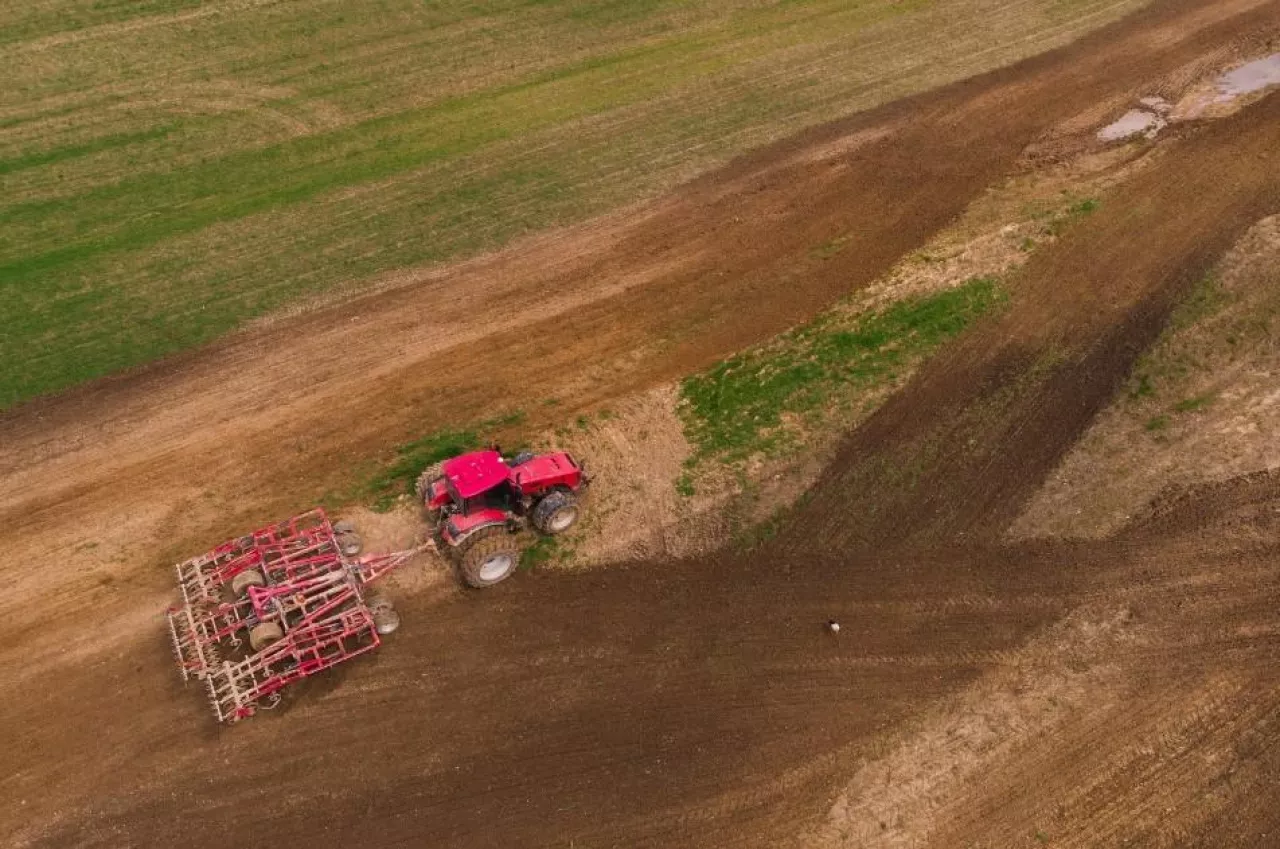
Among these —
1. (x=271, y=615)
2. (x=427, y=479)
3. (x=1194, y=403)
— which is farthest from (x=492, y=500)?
(x=1194, y=403)

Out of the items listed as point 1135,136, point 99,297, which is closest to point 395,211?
point 99,297

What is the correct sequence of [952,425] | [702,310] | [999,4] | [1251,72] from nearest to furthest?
[952,425], [702,310], [1251,72], [999,4]

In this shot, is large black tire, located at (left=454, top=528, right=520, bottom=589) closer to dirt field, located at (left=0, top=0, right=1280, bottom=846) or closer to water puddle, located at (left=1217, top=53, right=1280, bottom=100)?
dirt field, located at (left=0, top=0, right=1280, bottom=846)

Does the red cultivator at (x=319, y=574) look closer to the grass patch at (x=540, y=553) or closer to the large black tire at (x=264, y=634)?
the large black tire at (x=264, y=634)

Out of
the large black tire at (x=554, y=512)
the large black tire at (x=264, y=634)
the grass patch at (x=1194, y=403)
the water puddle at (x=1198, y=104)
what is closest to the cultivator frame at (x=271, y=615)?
the large black tire at (x=264, y=634)

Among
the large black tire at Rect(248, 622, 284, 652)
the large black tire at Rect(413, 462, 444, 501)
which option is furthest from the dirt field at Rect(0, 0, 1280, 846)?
the large black tire at Rect(413, 462, 444, 501)

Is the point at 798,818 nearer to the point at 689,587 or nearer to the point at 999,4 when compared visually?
the point at 689,587
